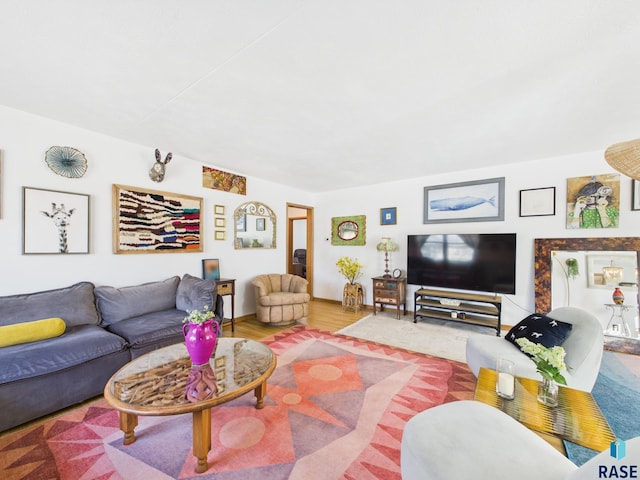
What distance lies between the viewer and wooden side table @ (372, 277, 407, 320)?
446 centimetres

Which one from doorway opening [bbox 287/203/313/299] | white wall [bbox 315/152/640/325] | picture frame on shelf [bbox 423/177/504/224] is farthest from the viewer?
doorway opening [bbox 287/203/313/299]

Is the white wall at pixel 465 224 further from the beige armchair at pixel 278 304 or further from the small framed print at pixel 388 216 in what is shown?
the beige armchair at pixel 278 304

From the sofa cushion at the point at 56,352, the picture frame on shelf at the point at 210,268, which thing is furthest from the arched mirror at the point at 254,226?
the sofa cushion at the point at 56,352

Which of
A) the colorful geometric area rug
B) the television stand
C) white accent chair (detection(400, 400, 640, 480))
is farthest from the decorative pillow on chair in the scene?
the television stand

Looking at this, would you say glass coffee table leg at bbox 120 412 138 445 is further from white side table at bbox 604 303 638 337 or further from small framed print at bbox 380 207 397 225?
white side table at bbox 604 303 638 337

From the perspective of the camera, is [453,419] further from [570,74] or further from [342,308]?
[342,308]

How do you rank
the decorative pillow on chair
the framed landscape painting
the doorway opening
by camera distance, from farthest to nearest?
the doorway opening → the framed landscape painting → the decorative pillow on chair

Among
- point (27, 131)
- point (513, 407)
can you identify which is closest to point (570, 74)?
point (513, 407)

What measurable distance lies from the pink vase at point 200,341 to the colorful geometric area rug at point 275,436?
0.46 metres

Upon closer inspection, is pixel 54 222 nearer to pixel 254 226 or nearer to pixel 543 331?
pixel 254 226

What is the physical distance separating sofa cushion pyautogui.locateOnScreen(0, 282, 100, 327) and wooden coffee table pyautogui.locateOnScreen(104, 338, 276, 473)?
1032mm

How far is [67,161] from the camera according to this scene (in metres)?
2.71

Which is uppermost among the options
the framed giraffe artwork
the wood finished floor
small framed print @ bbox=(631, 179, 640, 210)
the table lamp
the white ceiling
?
the white ceiling

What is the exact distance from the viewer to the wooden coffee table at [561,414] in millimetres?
1285
